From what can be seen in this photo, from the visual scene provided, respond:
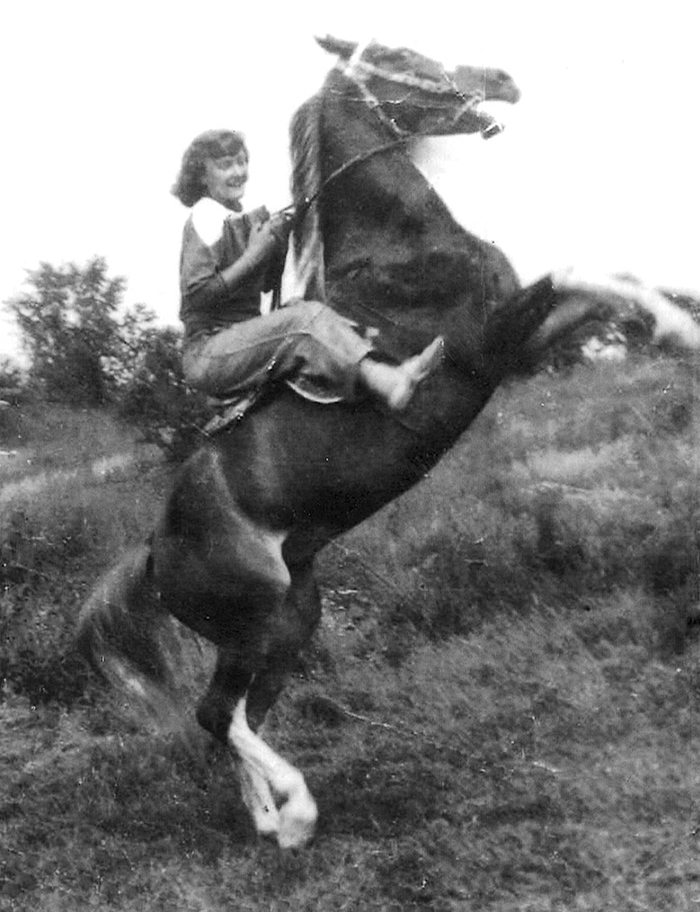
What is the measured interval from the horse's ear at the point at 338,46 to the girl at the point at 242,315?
1.25 ft

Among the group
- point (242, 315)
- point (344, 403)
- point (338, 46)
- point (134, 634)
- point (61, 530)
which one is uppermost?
point (338, 46)

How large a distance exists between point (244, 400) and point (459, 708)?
1.14 m

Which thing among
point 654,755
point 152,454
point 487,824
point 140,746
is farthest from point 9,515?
point 654,755

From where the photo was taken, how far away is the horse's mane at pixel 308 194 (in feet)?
15.5

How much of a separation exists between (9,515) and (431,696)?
1469 mm

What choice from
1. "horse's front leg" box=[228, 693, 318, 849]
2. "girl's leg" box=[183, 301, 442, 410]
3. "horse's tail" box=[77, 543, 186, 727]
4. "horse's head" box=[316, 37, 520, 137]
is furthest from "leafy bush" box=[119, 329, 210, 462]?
"horse's head" box=[316, 37, 520, 137]

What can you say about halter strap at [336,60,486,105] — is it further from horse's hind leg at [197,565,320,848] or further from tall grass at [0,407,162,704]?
horse's hind leg at [197,565,320,848]

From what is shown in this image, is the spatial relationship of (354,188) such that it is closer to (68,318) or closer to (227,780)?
(68,318)

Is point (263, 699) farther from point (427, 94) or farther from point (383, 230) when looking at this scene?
point (427, 94)

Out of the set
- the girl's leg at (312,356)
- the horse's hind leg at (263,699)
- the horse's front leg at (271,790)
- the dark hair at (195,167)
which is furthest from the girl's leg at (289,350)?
the horse's front leg at (271,790)

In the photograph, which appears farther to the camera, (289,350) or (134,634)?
(134,634)

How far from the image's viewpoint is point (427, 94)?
4.73 m

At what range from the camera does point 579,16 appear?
15.9 ft

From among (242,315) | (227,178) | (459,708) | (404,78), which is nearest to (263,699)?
(459,708)
